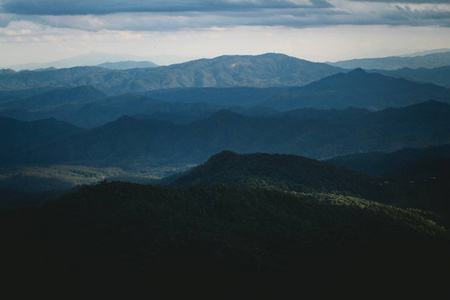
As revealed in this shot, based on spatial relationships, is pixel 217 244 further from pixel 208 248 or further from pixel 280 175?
pixel 280 175

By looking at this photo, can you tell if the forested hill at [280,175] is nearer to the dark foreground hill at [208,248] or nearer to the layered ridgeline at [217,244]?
the layered ridgeline at [217,244]

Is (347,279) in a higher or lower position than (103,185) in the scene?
lower

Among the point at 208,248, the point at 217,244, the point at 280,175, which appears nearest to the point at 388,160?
the point at 280,175

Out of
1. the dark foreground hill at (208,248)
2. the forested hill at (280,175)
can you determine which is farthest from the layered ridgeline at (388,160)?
the dark foreground hill at (208,248)

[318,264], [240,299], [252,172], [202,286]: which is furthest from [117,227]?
[252,172]

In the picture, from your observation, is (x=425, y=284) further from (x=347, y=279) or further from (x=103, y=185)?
(x=103, y=185)

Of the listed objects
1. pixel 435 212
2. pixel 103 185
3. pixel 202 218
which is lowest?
pixel 435 212

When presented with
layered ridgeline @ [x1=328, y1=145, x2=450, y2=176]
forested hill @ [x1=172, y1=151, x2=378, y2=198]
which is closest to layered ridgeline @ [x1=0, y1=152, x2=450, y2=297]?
forested hill @ [x1=172, y1=151, x2=378, y2=198]

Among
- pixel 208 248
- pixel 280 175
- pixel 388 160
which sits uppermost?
pixel 208 248

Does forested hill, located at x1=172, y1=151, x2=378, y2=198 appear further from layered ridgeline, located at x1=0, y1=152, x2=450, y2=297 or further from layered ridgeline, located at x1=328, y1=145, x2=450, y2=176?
layered ridgeline, located at x1=328, y1=145, x2=450, y2=176
